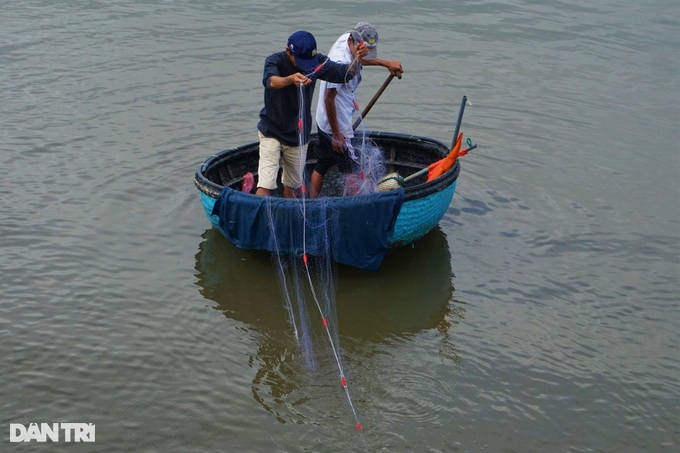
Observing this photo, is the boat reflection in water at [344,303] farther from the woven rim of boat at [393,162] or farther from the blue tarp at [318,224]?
the woven rim of boat at [393,162]

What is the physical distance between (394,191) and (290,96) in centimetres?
117

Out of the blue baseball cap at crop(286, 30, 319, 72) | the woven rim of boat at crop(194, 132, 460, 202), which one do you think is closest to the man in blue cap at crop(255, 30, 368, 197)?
the blue baseball cap at crop(286, 30, 319, 72)

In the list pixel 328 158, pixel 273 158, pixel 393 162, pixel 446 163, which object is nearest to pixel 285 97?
pixel 273 158

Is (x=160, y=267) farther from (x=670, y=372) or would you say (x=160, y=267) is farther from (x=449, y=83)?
(x=449, y=83)

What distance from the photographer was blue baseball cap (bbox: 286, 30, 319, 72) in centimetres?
653

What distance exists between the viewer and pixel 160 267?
7238mm

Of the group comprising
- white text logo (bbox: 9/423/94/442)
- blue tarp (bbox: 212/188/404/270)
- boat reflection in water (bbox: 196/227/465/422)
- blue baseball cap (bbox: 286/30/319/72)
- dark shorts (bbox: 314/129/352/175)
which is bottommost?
white text logo (bbox: 9/423/94/442)

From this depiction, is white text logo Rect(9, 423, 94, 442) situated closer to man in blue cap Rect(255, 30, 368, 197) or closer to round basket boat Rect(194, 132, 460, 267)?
round basket boat Rect(194, 132, 460, 267)

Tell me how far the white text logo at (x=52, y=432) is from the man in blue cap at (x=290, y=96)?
2612mm

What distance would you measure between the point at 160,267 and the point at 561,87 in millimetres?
6924

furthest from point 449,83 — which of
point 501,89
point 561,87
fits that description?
point 561,87

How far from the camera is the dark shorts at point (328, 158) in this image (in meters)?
7.52

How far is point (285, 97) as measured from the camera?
267 inches

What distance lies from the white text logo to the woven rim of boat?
2282mm
